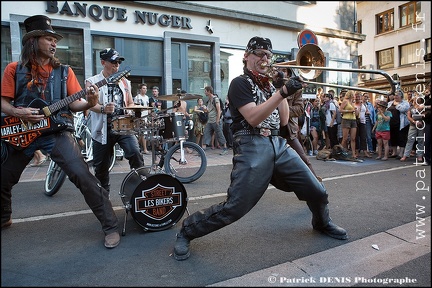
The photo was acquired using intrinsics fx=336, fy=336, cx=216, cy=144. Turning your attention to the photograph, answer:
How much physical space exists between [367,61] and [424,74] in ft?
55.1

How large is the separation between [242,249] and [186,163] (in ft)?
10.2

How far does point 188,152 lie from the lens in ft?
19.9

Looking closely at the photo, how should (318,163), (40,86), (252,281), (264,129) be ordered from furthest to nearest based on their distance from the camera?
1. (318,163)
2. (40,86)
3. (264,129)
4. (252,281)

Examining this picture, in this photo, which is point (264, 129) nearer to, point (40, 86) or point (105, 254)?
point (105, 254)

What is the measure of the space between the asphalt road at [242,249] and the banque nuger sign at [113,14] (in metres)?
7.90

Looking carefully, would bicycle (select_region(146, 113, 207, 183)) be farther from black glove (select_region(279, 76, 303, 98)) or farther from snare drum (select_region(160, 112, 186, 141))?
black glove (select_region(279, 76, 303, 98))

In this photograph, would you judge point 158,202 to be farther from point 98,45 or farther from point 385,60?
point 385,60

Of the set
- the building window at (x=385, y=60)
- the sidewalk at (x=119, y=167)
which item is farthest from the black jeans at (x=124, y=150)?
the building window at (x=385, y=60)

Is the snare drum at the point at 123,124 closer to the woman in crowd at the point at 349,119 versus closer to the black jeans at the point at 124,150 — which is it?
the black jeans at the point at 124,150

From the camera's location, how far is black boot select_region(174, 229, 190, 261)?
9.27ft

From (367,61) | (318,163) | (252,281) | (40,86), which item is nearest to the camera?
(252,281)

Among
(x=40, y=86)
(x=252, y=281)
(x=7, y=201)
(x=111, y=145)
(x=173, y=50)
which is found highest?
(x=173, y=50)

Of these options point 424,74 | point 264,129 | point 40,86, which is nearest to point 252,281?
point 264,129

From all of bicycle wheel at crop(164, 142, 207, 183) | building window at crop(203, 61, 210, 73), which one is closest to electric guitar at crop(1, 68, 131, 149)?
bicycle wheel at crop(164, 142, 207, 183)
